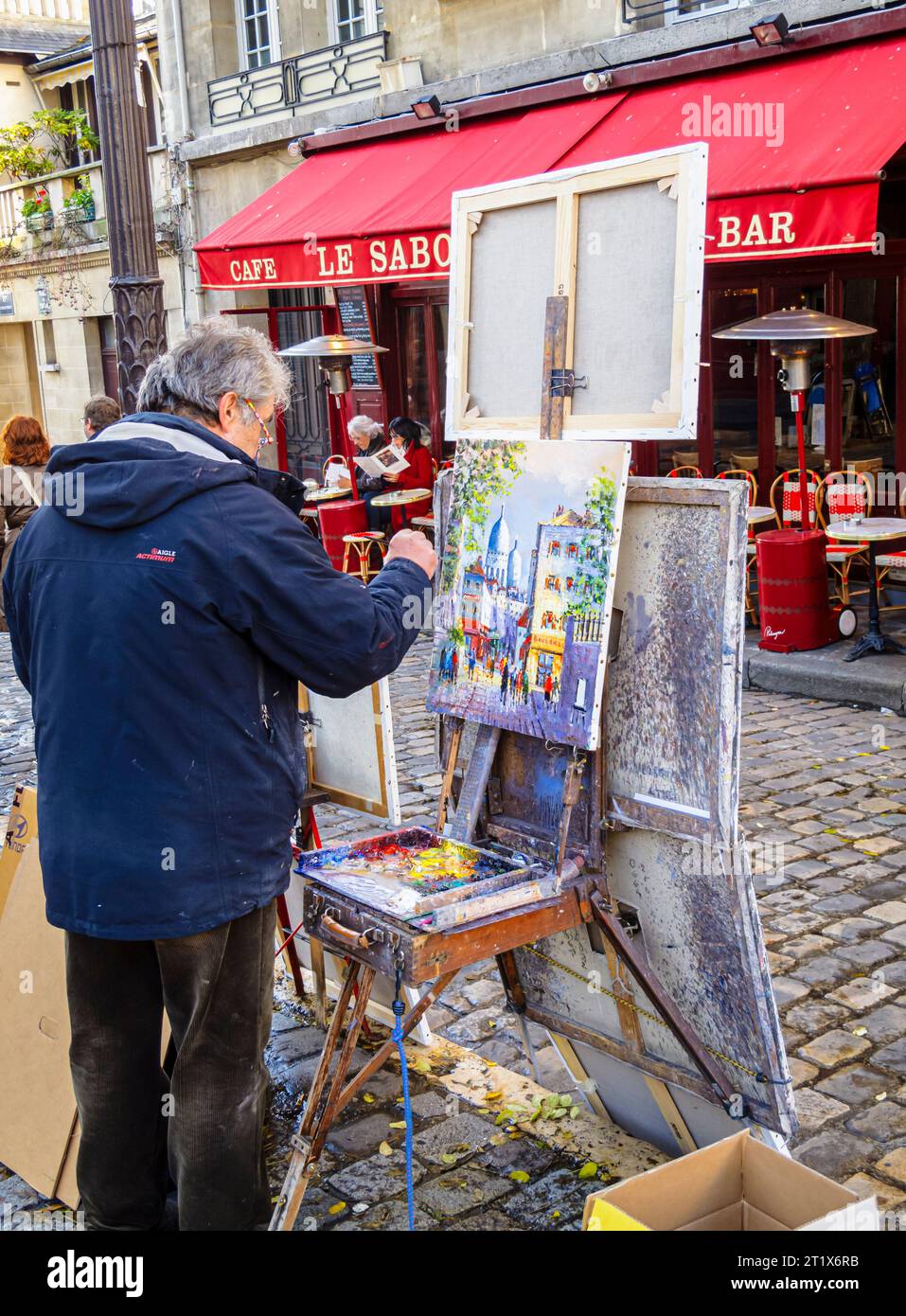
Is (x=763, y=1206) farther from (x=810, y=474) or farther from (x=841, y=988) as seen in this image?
(x=810, y=474)

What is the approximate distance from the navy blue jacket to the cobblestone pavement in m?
1.11

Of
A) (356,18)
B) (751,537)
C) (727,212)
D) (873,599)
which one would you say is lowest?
(873,599)

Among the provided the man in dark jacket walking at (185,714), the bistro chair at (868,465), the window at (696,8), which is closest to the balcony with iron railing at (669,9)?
the window at (696,8)

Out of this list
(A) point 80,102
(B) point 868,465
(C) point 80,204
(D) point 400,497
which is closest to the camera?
(B) point 868,465

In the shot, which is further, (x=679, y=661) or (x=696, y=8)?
(x=696, y=8)

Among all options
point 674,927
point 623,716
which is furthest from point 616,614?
point 674,927

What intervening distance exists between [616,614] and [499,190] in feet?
3.39

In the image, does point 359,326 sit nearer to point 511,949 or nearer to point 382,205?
point 382,205

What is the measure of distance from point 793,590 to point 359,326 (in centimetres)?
650

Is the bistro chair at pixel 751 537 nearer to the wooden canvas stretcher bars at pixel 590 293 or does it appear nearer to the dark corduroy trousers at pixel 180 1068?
Answer: the wooden canvas stretcher bars at pixel 590 293

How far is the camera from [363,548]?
11.4m

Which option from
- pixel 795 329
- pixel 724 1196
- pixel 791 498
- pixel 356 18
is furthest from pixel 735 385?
pixel 724 1196

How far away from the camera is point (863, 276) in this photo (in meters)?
9.16

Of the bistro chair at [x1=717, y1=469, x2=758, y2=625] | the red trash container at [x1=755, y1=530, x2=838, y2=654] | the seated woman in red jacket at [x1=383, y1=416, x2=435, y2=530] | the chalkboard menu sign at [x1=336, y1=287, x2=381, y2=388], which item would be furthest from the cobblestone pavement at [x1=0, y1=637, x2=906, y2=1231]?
the chalkboard menu sign at [x1=336, y1=287, x2=381, y2=388]
